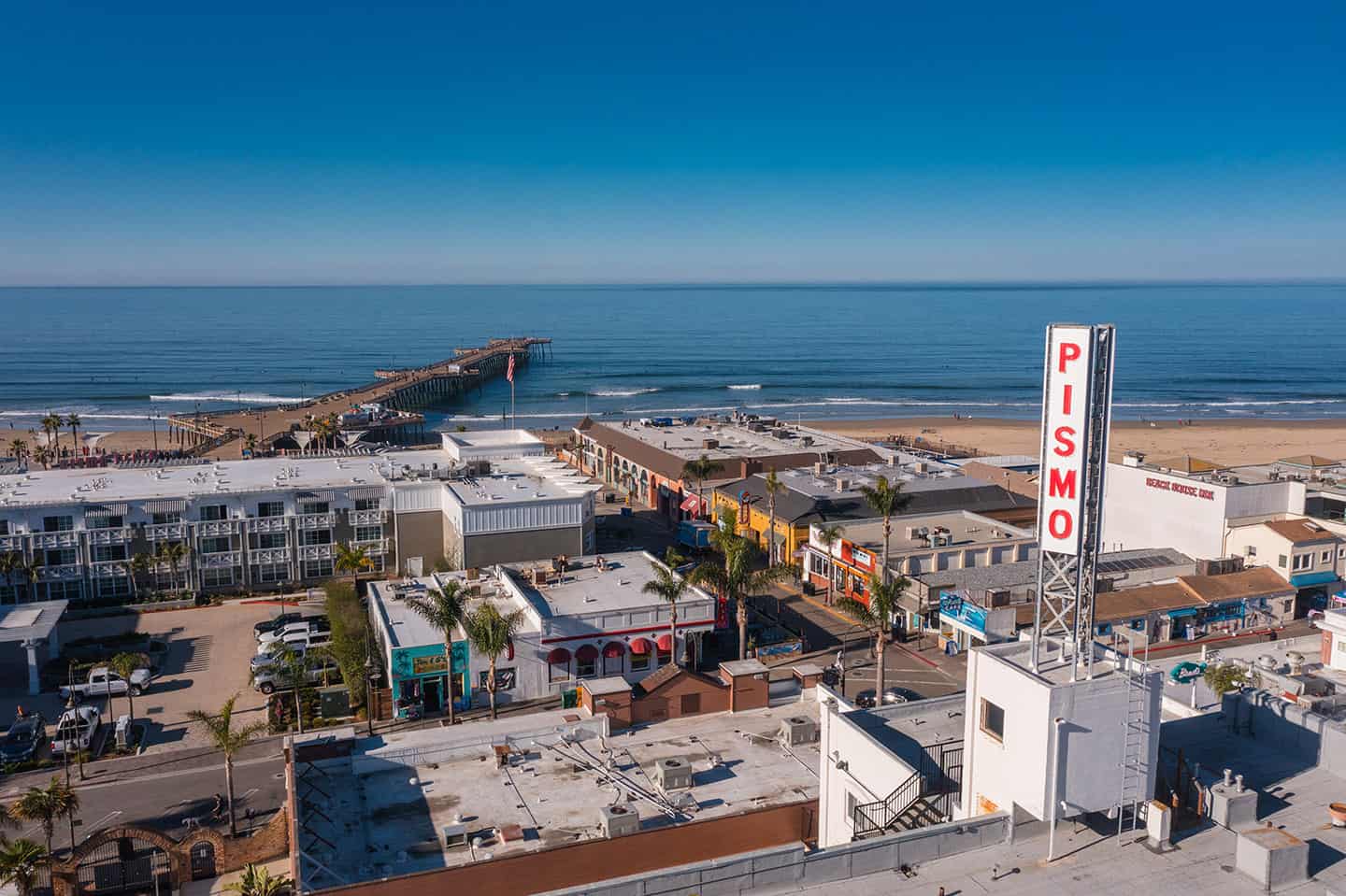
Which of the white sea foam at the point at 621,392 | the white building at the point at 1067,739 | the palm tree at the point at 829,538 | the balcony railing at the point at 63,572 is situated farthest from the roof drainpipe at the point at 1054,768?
the white sea foam at the point at 621,392

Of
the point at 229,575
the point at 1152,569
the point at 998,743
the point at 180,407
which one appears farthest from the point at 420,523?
the point at 180,407

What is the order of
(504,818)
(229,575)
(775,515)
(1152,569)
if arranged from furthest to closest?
(775,515) → (229,575) → (1152,569) → (504,818)

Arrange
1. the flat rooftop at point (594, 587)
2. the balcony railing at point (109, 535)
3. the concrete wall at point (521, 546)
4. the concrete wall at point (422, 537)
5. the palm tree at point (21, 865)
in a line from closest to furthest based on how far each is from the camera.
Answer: the palm tree at point (21, 865)
the flat rooftop at point (594, 587)
the concrete wall at point (521, 546)
the balcony railing at point (109, 535)
the concrete wall at point (422, 537)

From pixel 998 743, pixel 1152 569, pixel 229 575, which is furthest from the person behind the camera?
pixel 229 575

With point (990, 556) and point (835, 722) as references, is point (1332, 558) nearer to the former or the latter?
point (990, 556)

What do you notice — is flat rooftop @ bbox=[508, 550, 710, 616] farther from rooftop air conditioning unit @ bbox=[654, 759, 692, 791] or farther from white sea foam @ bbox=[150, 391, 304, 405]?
white sea foam @ bbox=[150, 391, 304, 405]

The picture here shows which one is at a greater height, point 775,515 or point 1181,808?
point 1181,808

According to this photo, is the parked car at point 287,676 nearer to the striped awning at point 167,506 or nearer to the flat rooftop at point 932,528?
the striped awning at point 167,506
